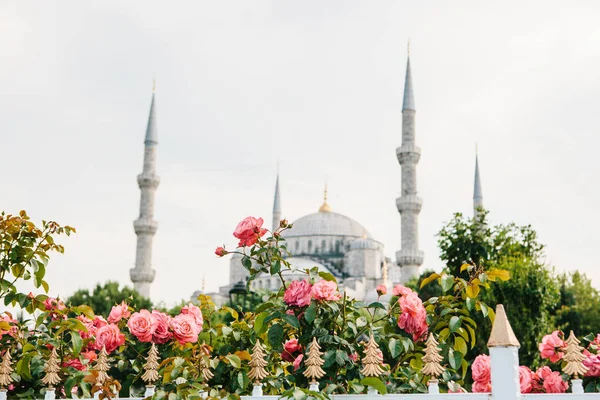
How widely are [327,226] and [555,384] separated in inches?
2294

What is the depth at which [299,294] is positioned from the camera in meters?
3.16

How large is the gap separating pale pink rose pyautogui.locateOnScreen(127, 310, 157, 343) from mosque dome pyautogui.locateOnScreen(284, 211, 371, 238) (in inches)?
2228

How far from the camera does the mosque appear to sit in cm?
3762

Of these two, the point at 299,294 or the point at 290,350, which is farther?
the point at 290,350

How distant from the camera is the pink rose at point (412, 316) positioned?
127 inches

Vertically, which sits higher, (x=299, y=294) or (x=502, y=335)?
(x=299, y=294)

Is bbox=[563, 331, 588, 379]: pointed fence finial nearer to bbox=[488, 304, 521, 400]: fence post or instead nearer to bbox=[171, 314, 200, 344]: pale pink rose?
bbox=[488, 304, 521, 400]: fence post

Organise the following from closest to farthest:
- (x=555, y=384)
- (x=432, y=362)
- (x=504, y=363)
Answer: (x=504, y=363), (x=432, y=362), (x=555, y=384)

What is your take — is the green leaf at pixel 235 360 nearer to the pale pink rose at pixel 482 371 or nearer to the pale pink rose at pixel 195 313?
the pale pink rose at pixel 195 313

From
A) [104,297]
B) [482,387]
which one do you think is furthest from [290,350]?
Result: [104,297]

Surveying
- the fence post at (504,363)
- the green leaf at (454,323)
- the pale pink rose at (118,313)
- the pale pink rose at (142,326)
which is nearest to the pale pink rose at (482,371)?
the green leaf at (454,323)

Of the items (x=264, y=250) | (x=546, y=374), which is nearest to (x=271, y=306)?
(x=264, y=250)

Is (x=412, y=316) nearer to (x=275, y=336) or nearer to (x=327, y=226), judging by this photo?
(x=275, y=336)

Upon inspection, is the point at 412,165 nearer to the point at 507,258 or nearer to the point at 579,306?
the point at 579,306
